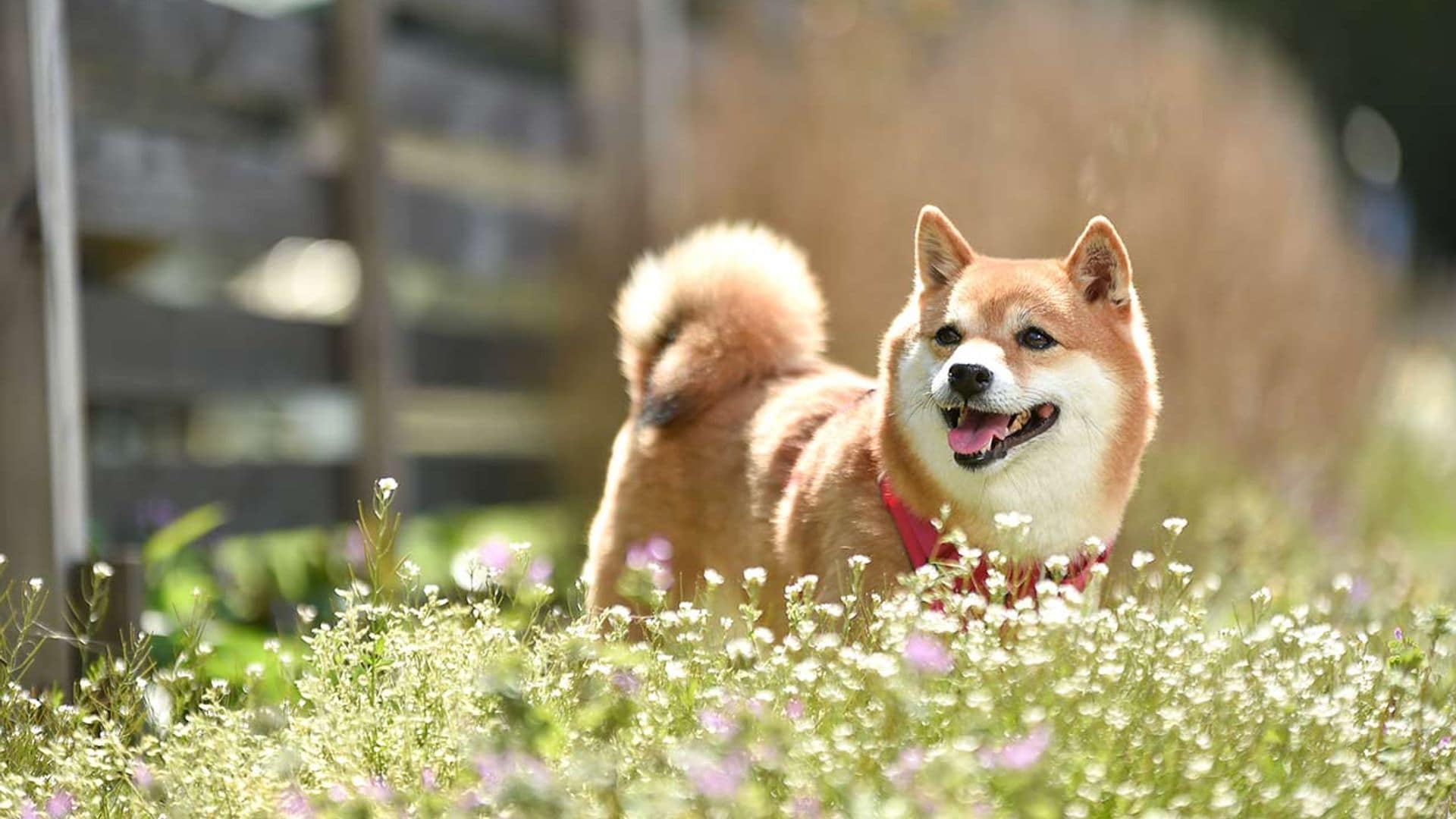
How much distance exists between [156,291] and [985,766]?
5663 millimetres

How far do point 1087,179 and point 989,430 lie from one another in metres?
2.73

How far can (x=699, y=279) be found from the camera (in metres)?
3.89

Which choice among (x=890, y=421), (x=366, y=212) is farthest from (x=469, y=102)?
(x=890, y=421)

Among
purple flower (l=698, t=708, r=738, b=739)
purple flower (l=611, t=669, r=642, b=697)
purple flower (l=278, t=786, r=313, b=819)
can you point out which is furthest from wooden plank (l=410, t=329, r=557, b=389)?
purple flower (l=698, t=708, r=738, b=739)

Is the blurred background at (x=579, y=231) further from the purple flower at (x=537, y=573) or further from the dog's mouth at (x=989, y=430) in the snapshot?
the dog's mouth at (x=989, y=430)

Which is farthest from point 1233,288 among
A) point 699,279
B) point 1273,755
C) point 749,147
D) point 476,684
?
point 476,684

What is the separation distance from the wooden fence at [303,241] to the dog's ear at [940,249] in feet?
6.37

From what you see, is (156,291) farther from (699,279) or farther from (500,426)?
(699,279)

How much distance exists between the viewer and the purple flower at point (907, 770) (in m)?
1.97

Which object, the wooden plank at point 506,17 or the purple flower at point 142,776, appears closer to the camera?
the purple flower at point 142,776

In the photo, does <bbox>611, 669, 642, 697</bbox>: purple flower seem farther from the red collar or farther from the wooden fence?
the wooden fence

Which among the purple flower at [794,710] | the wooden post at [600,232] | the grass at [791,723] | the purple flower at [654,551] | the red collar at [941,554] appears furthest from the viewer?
the wooden post at [600,232]

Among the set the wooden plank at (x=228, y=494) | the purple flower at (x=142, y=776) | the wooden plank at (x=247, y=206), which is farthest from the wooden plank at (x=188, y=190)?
the purple flower at (x=142, y=776)

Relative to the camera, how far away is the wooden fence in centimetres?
349
